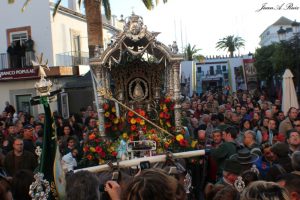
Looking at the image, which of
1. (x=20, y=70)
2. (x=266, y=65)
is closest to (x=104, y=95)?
(x=20, y=70)

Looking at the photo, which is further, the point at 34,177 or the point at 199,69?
the point at 199,69

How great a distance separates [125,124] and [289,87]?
19.5 feet

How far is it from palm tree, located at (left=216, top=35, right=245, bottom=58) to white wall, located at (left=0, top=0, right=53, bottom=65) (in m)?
47.8

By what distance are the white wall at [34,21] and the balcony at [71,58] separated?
2.13 feet

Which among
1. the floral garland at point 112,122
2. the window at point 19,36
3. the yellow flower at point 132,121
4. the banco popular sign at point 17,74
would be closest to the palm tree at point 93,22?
the floral garland at point 112,122

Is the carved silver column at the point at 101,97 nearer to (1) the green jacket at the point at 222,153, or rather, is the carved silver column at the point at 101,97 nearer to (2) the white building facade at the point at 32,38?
(1) the green jacket at the point at 222,153

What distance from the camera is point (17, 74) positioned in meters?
21.8

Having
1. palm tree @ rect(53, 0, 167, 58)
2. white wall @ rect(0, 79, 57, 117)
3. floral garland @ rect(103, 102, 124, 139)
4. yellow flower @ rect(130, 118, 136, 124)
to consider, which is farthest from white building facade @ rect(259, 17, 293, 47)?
yellow flower @ rect(130, 118, 136, 124)

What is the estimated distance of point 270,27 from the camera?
3435 inches

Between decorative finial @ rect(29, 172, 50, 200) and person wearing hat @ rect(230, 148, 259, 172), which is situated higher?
decorative finial @ rect(29, 172, 50, 200)

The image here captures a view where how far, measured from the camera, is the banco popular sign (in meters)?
21.5

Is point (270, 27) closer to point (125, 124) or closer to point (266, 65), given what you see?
point (266, 65)

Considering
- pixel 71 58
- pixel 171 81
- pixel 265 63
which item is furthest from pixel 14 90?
pixel 265 63

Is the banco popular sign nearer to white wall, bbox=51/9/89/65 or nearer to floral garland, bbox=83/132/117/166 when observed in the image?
white wall, bbox=51/9/89/65
